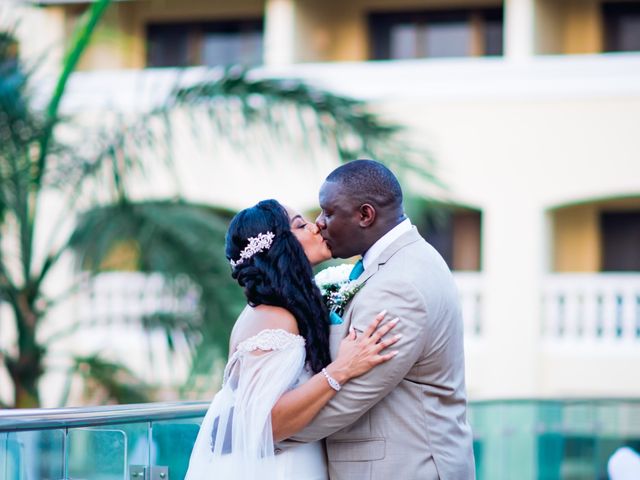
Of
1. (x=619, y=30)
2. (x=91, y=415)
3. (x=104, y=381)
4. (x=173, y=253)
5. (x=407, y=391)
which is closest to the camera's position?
(x=407, y=391)

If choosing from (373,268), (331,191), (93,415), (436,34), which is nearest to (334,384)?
(373,268)

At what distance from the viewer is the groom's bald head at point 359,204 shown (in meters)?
4.08

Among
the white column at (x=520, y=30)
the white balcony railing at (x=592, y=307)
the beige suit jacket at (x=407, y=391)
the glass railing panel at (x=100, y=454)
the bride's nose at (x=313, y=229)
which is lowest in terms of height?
the white balcony railing at (x=592, y=307)

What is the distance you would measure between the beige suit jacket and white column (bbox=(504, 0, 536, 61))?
13.0 meters

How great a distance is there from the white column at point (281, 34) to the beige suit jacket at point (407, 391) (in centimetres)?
1369

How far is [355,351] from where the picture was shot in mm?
3930

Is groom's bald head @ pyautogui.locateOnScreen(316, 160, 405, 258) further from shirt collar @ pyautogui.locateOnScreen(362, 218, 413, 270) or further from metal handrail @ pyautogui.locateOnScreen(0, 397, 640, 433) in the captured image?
metal handrail @ pyautogui.locateOnScreen(0, 397, 640, 433)

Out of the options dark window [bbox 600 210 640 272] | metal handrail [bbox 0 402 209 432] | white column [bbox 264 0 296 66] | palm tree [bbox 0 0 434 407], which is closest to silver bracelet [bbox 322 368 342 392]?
metal handrail [bbox 0 402 209 432]

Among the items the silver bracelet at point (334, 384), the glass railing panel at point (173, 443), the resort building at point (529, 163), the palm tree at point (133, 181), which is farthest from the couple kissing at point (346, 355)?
the resort building at point (529, 163)

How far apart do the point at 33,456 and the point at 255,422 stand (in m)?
1.35

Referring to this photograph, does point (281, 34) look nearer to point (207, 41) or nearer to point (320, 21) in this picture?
point (320, 21)

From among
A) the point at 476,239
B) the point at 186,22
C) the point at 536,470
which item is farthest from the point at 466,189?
the point at 536,470

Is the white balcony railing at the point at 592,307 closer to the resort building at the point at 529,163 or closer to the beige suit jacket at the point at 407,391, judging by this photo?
the resort building at the point at 529,163

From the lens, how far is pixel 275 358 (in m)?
4.02
